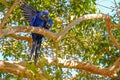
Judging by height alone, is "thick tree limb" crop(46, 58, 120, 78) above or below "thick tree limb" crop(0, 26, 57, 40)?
below

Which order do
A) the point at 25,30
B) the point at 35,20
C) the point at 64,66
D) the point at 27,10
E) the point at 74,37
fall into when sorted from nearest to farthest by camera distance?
the point at 25,30 → the point at 27,10 → the point at 35,20 → the point at 64,66 → the point at 74,37

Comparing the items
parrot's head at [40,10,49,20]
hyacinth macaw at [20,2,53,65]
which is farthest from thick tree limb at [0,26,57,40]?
parrot's head at [40,10,49,20]

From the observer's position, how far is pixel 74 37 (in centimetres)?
724

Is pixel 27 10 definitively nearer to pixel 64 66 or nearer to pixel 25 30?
pixel 25 30

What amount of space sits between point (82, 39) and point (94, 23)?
43 centimetres

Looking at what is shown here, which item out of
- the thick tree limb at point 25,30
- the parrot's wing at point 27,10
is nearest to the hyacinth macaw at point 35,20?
the parrot's wing at point 27,10

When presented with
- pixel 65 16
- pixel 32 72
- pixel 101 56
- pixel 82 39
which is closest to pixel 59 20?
pixel 65 16


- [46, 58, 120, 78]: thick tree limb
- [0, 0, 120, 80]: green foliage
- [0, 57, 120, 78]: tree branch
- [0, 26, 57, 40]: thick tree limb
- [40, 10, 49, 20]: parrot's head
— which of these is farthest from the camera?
[0, 0, 120, 80]: green foliage

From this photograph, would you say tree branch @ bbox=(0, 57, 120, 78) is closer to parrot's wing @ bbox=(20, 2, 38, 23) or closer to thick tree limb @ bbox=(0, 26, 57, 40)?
parrot's wing @ bbox=(20, 2, 38, 23)

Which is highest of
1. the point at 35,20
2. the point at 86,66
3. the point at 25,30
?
the point at 25,30

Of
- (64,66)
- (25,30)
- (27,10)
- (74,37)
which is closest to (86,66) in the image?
(64,66)

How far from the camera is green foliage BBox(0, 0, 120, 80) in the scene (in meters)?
6.96

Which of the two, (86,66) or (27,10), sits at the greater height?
(27,10)

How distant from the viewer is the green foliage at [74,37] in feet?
22.8
